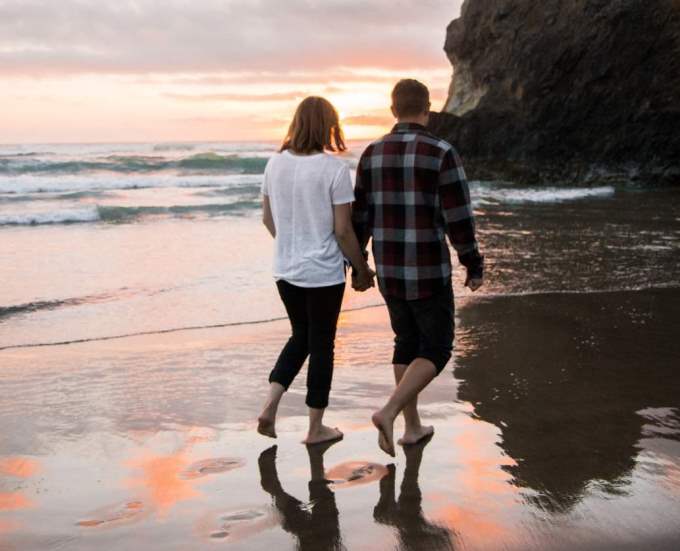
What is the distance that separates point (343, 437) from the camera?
4051 mm

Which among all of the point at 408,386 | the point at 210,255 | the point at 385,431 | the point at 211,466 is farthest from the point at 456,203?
the point at 210,255

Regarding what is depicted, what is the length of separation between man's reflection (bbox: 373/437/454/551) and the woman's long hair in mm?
1410

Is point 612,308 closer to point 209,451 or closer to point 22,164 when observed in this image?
point 209,451

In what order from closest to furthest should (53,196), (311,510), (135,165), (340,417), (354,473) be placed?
(311,510)
(354,473)
(340,417)
(53,196)
(135,165)

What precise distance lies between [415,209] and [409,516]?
1.26 metres

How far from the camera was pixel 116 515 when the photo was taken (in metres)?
3.17

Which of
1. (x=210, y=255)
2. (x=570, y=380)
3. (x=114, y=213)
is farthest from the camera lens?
(x=114, y=213)

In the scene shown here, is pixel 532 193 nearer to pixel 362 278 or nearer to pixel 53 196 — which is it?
pixel 53 196

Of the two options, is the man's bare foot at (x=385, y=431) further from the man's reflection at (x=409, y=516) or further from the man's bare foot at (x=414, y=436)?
the man's bare foot at (x=414, y=436)

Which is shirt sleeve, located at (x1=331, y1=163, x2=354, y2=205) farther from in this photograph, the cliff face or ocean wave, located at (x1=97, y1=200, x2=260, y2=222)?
the cliff face

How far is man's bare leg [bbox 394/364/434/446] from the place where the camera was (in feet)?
13.0

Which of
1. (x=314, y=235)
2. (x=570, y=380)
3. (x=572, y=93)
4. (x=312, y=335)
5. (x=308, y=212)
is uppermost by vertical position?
(x=572, y=93)

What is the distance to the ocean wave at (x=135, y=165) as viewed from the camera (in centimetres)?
3291

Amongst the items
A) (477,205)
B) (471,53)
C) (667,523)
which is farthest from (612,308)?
(471,53)
